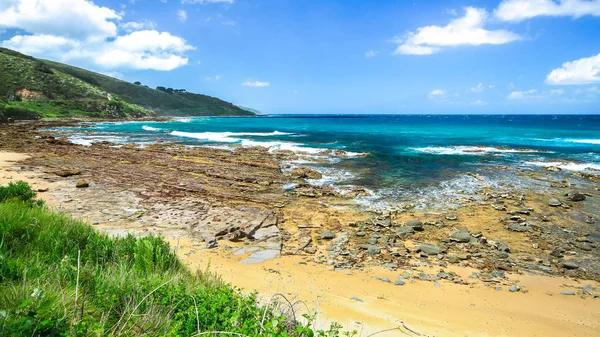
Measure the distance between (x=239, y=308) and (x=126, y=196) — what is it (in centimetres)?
1273

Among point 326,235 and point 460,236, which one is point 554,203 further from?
point 326,235

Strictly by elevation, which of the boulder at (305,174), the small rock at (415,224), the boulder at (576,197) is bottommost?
the small rock at (415,224)

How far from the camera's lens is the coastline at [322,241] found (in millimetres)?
6855

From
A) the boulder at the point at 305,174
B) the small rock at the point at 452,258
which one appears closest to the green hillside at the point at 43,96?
the boulder at the point at 305,174

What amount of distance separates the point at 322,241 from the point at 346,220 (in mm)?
2370

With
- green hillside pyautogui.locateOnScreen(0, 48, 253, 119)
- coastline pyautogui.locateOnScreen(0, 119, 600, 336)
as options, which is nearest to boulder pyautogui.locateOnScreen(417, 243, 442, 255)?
coastline pyautogui.locateOnScreen(0, 119, 600, 336)

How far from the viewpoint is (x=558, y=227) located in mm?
12586

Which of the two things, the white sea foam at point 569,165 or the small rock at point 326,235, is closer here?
the small rock at point 326,235

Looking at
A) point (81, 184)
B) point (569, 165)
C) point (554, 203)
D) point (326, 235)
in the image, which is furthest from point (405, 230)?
point (569, 165)


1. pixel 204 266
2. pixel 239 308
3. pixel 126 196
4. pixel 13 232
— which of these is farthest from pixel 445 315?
pixel 126 196

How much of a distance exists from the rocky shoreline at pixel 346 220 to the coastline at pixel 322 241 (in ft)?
0.21

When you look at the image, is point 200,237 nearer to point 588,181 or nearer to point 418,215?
point 418,215

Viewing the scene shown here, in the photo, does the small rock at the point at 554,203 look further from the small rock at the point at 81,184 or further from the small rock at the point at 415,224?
the small rock at the point at 81,184

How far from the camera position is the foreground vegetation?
3.26m
